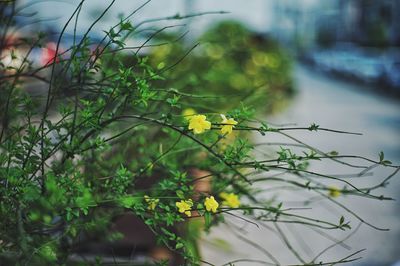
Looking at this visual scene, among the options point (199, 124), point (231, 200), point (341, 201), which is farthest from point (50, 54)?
point (199, 124)

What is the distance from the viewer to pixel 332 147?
8.02 metres

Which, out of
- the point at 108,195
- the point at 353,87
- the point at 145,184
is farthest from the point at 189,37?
the point at 353,87

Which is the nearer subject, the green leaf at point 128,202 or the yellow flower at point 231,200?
the green leaf at point 128,202

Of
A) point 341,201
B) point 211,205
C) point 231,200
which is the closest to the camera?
point 211,205

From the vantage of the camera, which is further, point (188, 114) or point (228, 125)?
point (188, 114)

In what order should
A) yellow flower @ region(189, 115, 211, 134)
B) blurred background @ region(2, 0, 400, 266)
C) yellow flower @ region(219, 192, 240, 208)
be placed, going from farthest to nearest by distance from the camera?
1. blurred background @ region(2, 0, 400, 266)
2. yellow flower @ region(219, 192, 240, 208)
3. yellow flower @ region(189, 115, 211, 134)

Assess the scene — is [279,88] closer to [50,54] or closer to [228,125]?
[50,54]

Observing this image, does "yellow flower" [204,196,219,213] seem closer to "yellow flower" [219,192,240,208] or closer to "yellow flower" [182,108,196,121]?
"yellow flower" [182,108,196,121]

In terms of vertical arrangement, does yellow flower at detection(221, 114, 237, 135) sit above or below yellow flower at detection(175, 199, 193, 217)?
above

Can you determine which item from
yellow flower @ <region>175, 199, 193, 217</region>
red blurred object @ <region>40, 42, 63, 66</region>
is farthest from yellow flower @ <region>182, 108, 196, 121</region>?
red blurred object @ <region>40, 42, 63, 66</region>

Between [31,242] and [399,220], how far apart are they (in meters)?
3.72

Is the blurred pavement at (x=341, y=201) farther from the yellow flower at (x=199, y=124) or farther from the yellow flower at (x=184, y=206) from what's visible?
the yellow flower at (x=199, y=124)

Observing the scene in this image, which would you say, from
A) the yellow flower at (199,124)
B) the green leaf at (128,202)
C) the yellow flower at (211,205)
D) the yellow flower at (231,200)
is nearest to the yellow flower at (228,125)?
the yellow flower at (199,124)

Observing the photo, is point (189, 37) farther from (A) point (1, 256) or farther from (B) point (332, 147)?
(A) point (1, 256)
